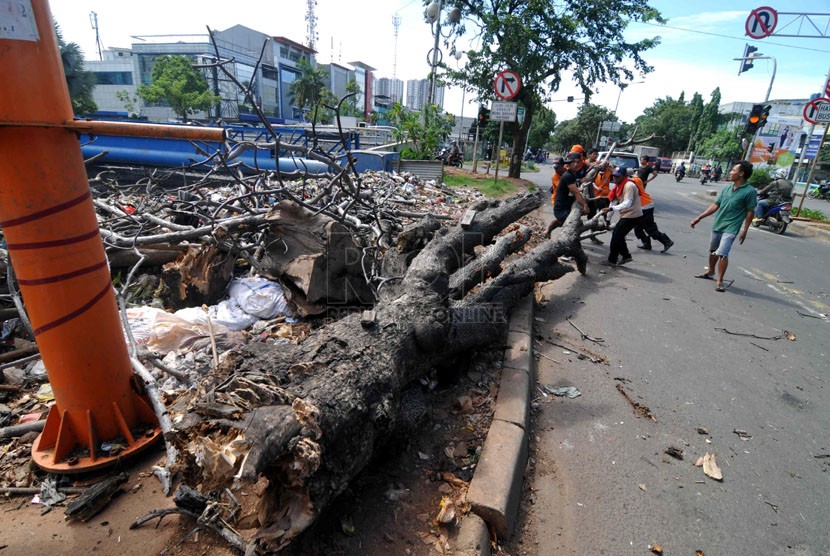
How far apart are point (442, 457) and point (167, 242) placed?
11.2ft

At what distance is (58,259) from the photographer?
1.75m

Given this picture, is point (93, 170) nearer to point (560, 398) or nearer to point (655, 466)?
point (560, 398)

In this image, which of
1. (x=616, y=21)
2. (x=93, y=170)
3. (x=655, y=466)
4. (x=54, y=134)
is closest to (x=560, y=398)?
(x=655, y=466)

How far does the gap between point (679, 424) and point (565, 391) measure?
774 mm

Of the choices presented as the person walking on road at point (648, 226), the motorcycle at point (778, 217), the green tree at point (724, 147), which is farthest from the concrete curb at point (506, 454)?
the green tree at point (724, 147)

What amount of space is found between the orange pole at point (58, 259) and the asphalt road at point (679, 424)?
2.15m

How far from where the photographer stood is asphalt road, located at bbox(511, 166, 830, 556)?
2088 mm

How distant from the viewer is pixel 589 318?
14.9 feet

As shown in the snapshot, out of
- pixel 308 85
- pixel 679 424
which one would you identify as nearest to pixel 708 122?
pixel 308 85

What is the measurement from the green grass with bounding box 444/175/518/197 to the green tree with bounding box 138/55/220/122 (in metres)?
33.4

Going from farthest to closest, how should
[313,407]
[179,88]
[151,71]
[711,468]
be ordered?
1. [151,71]
2. [179,88]
3. [711,468]
4. [313,407]

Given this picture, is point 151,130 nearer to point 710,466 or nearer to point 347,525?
point 347,525

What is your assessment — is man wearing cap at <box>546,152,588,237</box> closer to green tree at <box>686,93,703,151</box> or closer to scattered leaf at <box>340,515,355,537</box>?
scattered leaf at <box>340,515,355,537</box>

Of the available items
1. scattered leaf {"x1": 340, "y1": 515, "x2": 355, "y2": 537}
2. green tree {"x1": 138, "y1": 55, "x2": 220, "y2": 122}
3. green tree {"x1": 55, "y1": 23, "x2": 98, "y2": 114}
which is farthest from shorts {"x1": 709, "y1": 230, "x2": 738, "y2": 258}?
green tree {"x1": 138, "y1": 55, "x2": 220, "y2": 122}
